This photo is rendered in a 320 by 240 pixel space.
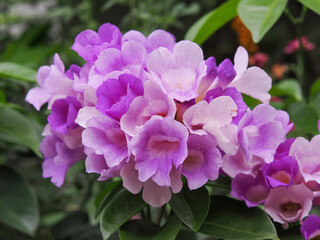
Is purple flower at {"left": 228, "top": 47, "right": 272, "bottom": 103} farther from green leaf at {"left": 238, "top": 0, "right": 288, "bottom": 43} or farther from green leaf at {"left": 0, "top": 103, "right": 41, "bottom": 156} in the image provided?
green leaf at {"left": 0, "top": 103, "right": 41, "bottom": 156}

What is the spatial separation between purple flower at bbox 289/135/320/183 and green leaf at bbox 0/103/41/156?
18.6 inches

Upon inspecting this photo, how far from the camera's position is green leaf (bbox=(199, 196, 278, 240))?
0.50 m

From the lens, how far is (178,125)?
1.52ft

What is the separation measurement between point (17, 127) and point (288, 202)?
523 mm

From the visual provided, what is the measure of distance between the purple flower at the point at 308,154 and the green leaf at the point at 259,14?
0.56ft

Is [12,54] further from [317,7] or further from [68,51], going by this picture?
[317,7]

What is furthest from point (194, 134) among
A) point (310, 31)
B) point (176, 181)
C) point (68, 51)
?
point (310, 31)

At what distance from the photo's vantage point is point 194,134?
0.48 meters

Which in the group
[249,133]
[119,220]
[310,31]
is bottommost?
[310,31]

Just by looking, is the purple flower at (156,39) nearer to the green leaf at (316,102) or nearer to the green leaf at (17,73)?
the green leaf at (17,73)

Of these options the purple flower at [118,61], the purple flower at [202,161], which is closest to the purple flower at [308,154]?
the purple flower at [202,161]

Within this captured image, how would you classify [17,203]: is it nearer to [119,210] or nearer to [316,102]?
[119,210]

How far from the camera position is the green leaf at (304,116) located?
2.50ft

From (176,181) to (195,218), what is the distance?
56 millimetres
